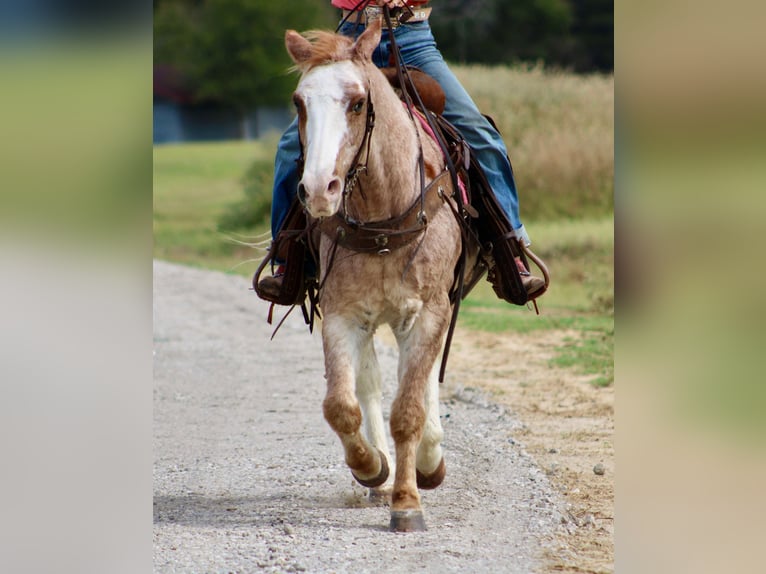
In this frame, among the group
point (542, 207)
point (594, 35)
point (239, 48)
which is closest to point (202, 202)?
point (542, 207)

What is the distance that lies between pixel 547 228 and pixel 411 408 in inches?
652

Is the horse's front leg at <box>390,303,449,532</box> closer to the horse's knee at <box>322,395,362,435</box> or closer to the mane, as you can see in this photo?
the horse's knee at <box>322,395,362,435</box>

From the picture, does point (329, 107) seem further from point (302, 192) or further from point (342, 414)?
point (342, 414)

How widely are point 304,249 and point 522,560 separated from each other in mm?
2131

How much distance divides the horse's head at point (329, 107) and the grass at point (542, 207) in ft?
27.7

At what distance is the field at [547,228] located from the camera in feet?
32.7

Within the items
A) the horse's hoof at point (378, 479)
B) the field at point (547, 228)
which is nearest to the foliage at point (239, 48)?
the field at point (547, 228)

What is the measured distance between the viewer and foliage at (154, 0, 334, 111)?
5391cm

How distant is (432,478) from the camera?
6352 mm
